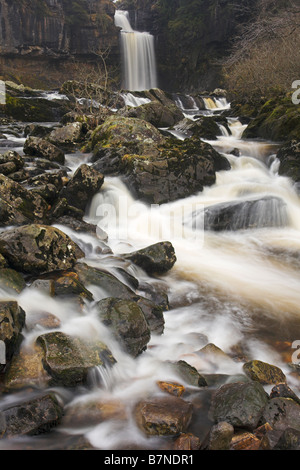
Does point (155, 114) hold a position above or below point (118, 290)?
above

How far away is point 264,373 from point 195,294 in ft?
6.96

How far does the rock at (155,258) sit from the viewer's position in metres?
5.95

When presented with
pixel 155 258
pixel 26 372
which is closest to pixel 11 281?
pixel 26 372

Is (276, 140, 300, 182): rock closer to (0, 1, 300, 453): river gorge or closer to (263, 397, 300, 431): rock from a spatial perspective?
(0, 1, 300, 453): river gorge

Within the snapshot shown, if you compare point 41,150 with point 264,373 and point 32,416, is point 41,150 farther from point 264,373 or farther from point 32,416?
point 264,373

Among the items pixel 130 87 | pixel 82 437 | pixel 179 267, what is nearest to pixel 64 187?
pixel 179 267

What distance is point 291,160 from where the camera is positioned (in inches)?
399

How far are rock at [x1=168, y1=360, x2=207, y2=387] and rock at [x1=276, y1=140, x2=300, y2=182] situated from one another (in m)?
7.61

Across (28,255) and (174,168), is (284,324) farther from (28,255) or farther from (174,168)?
(174,168)

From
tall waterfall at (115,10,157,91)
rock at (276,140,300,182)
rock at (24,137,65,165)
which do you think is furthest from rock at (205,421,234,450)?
tall waterfall at (115,10,157,91)

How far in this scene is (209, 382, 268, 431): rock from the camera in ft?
9.28

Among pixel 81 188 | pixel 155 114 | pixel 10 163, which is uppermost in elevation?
pixel 155 114

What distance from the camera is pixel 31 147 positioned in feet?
32.2
